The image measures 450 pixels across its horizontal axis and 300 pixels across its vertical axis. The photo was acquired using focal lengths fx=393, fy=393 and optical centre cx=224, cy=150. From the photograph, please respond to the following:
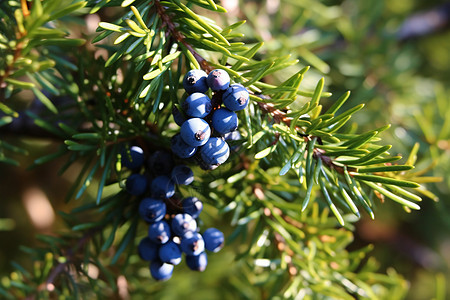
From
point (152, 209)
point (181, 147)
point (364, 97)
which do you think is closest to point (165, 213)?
point (152, 209)

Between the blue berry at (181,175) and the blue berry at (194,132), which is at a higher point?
the blue berry at (194,132)

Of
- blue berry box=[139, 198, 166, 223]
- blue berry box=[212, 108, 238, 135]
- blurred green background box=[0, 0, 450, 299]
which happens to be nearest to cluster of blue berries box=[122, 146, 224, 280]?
blue berry box=[139, 198, 166, 223]

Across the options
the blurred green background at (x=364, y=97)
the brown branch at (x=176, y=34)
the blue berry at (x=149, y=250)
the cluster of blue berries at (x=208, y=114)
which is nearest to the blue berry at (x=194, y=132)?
the cluster of blue berries at (x=208, y=114)

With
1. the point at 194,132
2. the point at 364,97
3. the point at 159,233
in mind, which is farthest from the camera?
the point at 364,97

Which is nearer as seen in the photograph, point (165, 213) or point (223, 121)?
point (223, 121)

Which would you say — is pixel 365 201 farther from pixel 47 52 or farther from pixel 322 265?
pixel 47 52

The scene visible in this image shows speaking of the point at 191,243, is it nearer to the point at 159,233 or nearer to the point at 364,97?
the point at 159,233

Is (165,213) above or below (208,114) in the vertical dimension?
below

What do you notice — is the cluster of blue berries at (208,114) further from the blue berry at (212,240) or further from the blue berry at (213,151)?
the blue berry at (212,240)

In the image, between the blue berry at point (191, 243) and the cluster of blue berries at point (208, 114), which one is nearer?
the cluster of blue berries at point (208, 114)
